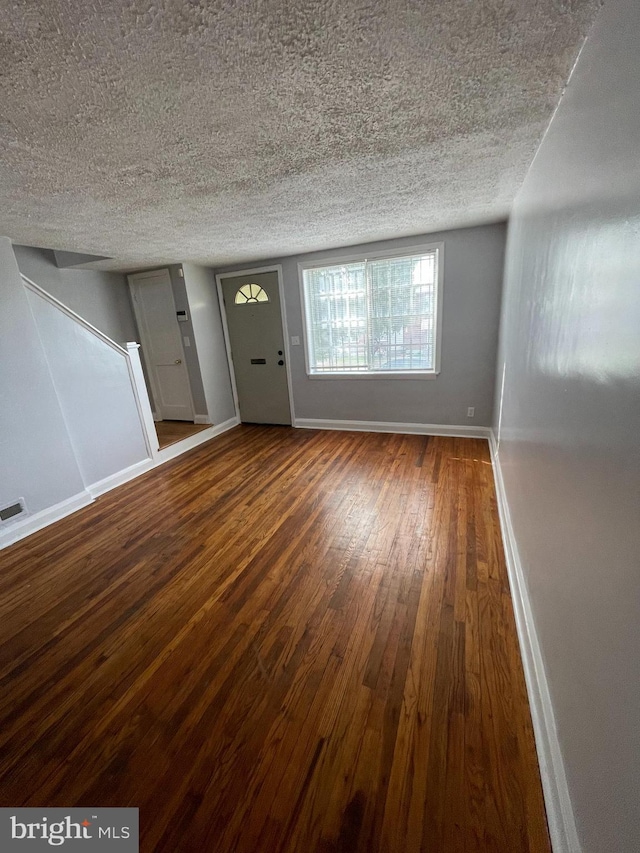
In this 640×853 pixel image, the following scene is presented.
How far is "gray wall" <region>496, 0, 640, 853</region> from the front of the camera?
654 millimetres

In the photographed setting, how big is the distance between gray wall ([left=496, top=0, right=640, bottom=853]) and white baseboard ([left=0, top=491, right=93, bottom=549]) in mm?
3379

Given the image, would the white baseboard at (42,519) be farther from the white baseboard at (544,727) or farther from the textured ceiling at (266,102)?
the white baseboard at (544,727)

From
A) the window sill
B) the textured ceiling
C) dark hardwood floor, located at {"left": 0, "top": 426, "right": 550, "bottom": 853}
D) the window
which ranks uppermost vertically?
the textured ceiling

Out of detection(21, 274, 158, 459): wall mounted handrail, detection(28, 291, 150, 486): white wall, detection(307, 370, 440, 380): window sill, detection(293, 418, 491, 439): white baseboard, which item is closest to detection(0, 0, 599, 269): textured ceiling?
detection(28, 291, 150, 486): white wall

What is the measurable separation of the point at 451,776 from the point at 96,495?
3.32 m

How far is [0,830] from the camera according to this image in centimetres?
97

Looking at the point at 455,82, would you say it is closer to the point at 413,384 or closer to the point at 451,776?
the point at 451,776

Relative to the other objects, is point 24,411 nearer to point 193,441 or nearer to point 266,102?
point 193,441

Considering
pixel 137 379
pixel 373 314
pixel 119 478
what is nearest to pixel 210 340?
pixel 137 379

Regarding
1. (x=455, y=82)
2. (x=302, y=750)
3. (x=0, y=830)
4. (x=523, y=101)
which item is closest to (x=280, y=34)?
(x=455, y=82)

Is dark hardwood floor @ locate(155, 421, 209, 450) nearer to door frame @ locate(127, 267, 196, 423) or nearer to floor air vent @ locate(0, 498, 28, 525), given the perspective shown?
door frame @ locate(127, 267, 196, 423)

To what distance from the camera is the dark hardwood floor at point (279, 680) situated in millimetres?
961

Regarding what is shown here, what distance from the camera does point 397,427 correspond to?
4105 millimetres

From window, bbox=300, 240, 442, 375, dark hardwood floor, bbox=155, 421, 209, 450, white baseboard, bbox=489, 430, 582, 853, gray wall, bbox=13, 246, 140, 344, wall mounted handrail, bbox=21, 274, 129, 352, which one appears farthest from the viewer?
dark hardwood floor, bbox=155, 421, 209, 450
